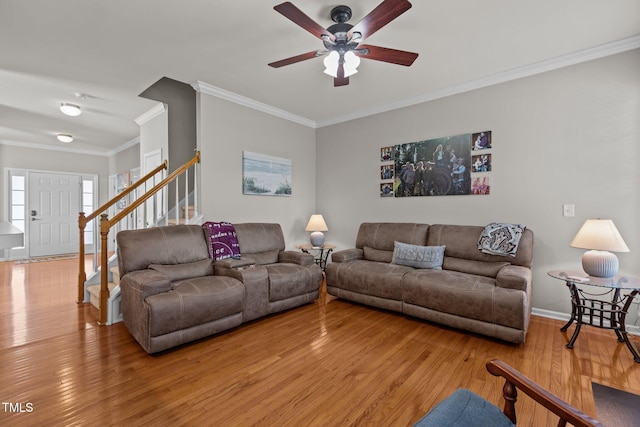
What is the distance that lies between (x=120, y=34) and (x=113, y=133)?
4246 millimetres

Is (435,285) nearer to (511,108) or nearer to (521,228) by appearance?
(521,228)

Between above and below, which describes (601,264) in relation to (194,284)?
above

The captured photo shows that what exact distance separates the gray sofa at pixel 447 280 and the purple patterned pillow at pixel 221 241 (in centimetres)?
122

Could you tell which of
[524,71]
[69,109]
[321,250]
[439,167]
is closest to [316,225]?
[321,250]

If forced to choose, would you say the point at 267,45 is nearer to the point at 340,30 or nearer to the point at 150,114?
the point at 340,30

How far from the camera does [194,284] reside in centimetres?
270

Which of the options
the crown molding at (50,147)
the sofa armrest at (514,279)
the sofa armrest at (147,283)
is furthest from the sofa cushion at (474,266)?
the crown molding at (50,147)

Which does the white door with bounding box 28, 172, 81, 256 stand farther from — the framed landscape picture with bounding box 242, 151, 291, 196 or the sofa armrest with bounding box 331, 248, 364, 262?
the sofa armrest with bounding box 331, 248, 364, 262

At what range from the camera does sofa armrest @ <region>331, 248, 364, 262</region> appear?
12.7ft

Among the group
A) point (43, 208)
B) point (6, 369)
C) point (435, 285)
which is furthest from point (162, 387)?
point (43, 208)

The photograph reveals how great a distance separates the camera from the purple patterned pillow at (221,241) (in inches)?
133

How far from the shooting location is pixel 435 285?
2918 millimetres

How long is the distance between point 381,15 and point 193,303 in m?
2.56

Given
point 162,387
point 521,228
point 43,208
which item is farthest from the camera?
point 43,208
